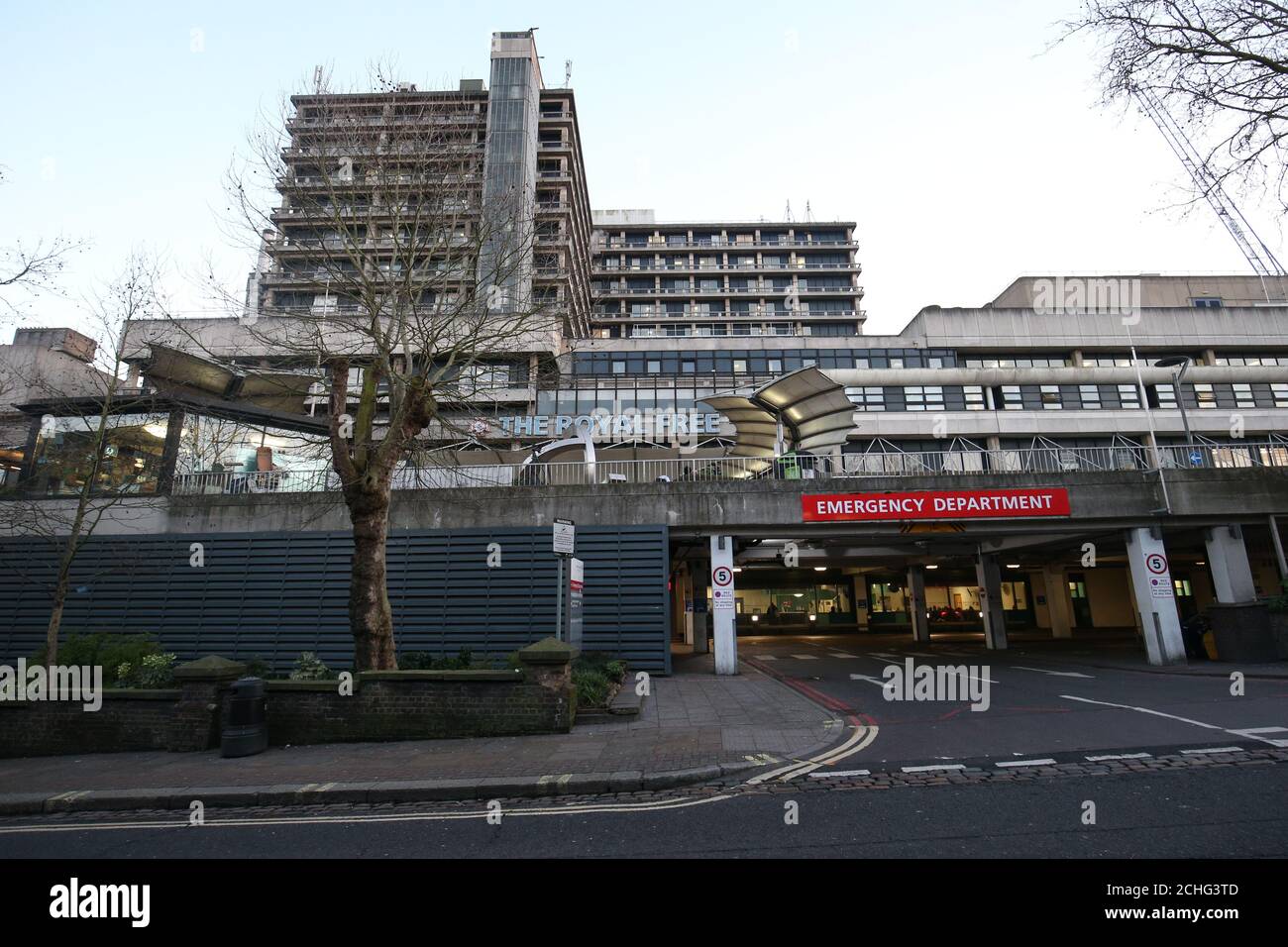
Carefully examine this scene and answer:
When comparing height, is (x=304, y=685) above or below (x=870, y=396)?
below

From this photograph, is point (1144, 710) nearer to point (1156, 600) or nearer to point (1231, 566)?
point (1156, 600)

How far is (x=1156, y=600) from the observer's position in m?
17.5

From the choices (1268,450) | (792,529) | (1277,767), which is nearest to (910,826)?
(1277,767)

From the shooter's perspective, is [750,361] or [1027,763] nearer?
[1027,763]

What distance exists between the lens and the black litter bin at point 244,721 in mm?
9086

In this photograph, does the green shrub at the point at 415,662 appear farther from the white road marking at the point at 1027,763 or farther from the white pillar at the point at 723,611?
the white road marking at the point at 1027,763

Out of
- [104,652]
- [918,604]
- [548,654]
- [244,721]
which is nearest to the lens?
[244,721]

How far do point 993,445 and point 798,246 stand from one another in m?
37.7

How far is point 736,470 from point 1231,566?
14611 millimetres

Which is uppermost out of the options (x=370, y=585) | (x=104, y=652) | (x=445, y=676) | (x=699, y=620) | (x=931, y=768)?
(x=370, y=585)

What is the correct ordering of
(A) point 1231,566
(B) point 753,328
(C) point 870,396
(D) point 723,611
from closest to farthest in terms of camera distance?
1. (D) point 723,611
2. (A) point 1231,566
3. (C) point 870,396
4. (B) point 753,328

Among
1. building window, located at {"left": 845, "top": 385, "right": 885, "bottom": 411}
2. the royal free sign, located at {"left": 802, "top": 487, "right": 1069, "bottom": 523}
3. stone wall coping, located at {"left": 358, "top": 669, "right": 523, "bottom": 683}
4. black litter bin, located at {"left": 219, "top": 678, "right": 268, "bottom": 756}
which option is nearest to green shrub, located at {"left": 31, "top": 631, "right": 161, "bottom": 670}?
black litter bin, located at {"left": 219, "top": 678, "right": 268, "bottom": 756}

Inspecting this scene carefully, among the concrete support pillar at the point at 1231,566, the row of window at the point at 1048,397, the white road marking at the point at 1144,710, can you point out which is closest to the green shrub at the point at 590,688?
the white road marking at the point at 1144,710

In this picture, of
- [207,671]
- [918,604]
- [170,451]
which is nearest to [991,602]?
[918,604]
